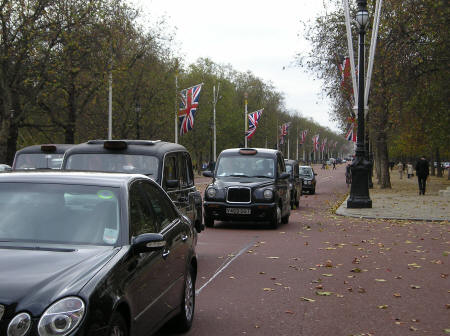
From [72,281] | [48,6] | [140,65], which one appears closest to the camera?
A: [72,281]

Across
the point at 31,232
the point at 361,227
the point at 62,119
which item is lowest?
the point at 361,227

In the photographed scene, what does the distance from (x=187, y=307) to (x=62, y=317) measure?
110 inches

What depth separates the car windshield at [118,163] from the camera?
9527 millimetres

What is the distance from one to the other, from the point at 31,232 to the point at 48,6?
1104 inches

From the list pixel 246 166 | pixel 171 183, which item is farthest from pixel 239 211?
pixel 171 183

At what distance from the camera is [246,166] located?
17.6 m

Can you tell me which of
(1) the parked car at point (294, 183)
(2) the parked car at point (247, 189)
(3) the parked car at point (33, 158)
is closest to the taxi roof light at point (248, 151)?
(2) the parked car at point (247, 189)

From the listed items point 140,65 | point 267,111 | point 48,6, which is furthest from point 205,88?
point 48,6

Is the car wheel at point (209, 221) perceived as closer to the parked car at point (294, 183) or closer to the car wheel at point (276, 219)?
the car wheel at point (276, 219)

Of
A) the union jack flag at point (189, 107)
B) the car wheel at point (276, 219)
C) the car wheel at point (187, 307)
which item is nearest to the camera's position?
the car wheel at point (187, 307)

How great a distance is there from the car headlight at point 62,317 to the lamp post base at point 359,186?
20.8 m

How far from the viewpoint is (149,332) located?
4.92 meters

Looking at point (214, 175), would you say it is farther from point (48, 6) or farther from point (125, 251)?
point (48, 6)

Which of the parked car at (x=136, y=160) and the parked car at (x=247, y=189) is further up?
the parked car at (x=136, y=160)
